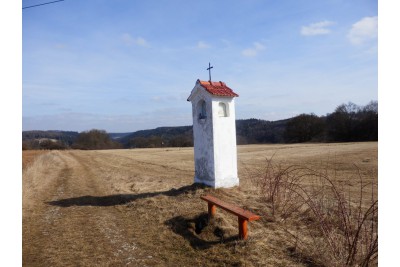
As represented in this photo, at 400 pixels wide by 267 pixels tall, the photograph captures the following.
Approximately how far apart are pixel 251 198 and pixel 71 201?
5.58 meters

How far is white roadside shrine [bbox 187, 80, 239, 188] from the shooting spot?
8664 millimetres

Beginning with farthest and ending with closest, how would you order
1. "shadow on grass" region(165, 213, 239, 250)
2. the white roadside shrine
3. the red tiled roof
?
the red tiled roof < the white roadside shrine < "shadow on grass" region(165, 213, 239, 250)

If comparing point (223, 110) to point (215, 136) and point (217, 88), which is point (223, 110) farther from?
point (215, 136)

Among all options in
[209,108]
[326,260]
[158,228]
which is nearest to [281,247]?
[326,260]

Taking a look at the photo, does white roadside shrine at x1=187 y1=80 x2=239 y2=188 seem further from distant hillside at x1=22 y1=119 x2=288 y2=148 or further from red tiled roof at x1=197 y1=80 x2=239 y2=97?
distant hillside at x1=22 y1=119 x2=288 y2=148

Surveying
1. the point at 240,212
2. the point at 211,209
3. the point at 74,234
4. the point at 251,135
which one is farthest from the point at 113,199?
the point at 251,135

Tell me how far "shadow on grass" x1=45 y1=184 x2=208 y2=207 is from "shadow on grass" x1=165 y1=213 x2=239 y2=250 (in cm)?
209

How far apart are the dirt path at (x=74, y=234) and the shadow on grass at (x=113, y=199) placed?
3 centimetres

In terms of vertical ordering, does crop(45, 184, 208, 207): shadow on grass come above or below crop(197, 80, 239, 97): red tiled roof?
below

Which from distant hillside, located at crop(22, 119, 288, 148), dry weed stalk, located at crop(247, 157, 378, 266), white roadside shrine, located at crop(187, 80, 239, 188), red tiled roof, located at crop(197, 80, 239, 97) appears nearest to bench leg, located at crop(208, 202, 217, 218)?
dry weed stalk, located at crop(247, 157, 378, 266)

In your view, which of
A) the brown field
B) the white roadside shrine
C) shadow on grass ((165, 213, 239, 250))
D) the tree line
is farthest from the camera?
the tree line

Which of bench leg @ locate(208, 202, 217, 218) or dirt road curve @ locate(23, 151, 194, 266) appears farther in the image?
bench leg @ locate(208, 202, 217, 218)
